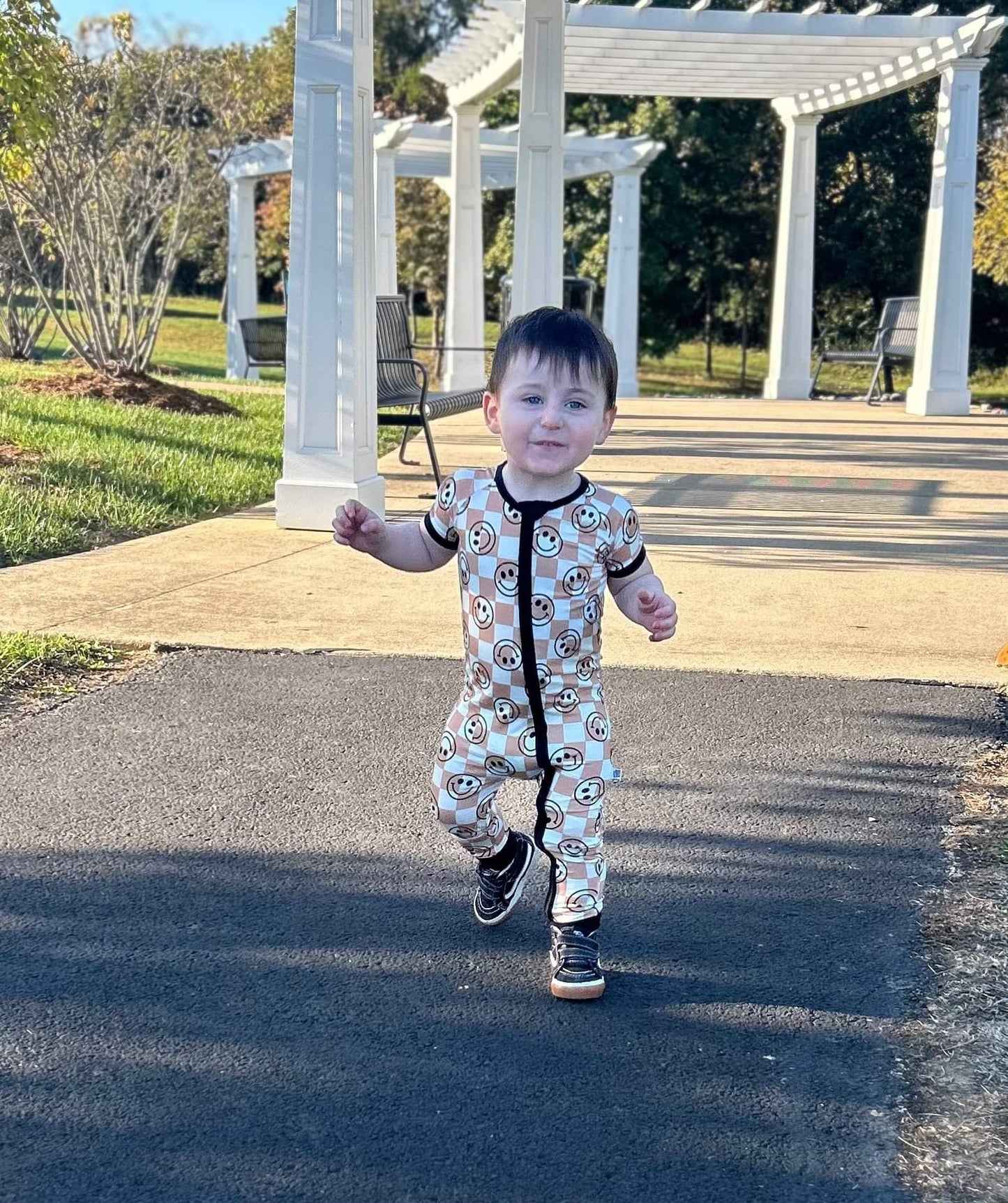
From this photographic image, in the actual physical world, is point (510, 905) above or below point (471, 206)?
below

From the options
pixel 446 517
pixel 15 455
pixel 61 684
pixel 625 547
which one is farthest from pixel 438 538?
pixel 15 455

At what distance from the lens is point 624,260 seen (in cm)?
1827

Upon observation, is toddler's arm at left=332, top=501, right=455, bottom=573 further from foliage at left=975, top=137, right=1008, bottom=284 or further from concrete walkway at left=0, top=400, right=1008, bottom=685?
foliage at left=975, top=137, right=1008, bottom=284

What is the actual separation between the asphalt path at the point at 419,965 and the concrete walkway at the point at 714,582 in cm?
72

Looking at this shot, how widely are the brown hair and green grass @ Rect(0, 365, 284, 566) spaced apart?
4.23 meters

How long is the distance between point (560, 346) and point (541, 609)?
0.49m

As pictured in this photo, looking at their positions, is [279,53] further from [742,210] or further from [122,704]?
[122,704]

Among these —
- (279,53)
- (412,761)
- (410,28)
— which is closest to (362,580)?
(412,761)

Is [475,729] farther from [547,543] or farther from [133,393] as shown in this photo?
[133,393]

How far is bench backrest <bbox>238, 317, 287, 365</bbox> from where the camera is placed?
14602 millimetres

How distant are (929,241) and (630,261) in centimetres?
456

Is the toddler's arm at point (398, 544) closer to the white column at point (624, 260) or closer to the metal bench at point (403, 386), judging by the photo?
the metal bench at point (403, 386)

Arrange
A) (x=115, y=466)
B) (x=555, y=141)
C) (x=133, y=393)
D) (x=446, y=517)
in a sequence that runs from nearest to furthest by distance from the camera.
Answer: (x=446, y=517) < (x=115, y=466) < (x=555, y=141) < (x=133, y=393)

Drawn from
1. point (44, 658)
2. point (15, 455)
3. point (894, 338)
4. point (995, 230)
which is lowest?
point (44, 658)
